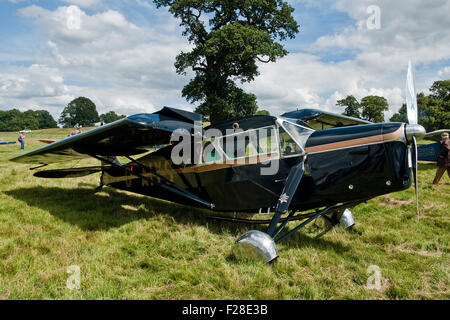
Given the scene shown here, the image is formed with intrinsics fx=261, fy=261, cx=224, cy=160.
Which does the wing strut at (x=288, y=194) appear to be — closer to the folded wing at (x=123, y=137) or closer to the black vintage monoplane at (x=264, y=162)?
the black vintage monoplane at (x=264, y=162)

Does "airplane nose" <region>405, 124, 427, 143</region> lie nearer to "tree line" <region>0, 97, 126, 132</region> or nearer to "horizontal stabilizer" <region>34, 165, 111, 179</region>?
"horizontal stabilizer" <region>34, 165, 111, 179</region>

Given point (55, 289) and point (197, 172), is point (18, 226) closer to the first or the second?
point (55, 289)

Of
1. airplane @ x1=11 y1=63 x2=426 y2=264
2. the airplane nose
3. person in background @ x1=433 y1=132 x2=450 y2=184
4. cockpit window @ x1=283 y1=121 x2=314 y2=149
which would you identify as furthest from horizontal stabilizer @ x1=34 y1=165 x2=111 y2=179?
person in background @ x1=433 y1=132 x2=450 y2=184

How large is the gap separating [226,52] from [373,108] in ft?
207

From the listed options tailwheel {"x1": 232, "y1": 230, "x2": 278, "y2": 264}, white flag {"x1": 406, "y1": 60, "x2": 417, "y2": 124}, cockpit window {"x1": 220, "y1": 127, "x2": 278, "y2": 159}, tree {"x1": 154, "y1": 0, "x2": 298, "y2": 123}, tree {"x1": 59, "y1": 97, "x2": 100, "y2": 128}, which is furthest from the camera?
tree {"x1": 59, "y1": 97, "x2": 100, "y2": 128}

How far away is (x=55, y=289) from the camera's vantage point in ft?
9.69

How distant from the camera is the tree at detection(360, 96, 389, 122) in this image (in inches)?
2840

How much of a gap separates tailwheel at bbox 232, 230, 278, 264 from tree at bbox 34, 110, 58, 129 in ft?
464

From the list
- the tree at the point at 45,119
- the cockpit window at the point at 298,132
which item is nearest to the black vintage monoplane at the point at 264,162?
the cockpit window at the point at 298,132

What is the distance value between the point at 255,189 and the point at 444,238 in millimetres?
3400

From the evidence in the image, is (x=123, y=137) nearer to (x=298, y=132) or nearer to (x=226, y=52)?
(x=298, y=132)

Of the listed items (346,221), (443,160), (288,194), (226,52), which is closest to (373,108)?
(226,52)

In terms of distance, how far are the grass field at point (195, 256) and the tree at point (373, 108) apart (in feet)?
251
